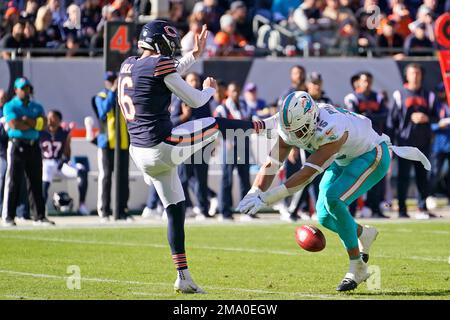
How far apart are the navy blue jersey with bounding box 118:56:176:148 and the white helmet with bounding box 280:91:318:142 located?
3.04 ft

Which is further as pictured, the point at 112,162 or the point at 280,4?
the point at 280,4

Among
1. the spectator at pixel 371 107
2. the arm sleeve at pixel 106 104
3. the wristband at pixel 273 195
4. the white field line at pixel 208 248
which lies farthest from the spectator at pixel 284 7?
the wristband at pixel 273 195

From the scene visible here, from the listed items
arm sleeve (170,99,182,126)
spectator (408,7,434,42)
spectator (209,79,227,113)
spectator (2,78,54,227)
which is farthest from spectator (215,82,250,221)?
spectator (408,7,434,42)

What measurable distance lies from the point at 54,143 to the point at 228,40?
424 centimetres

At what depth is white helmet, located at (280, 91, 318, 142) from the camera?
897cm

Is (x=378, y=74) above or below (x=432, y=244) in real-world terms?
above

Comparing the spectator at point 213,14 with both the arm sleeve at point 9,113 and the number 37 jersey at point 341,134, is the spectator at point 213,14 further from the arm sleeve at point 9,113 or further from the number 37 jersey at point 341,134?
the number 37 jersey at point 341,134

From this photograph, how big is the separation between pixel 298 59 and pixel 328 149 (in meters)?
10.3

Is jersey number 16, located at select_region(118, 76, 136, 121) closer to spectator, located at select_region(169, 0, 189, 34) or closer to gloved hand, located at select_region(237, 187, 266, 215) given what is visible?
gloved hand, located at select_region(237, 187, 266, 215)

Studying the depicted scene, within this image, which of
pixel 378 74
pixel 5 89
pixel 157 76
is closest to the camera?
pixel 157 76

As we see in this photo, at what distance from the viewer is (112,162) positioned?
16.2 meters
